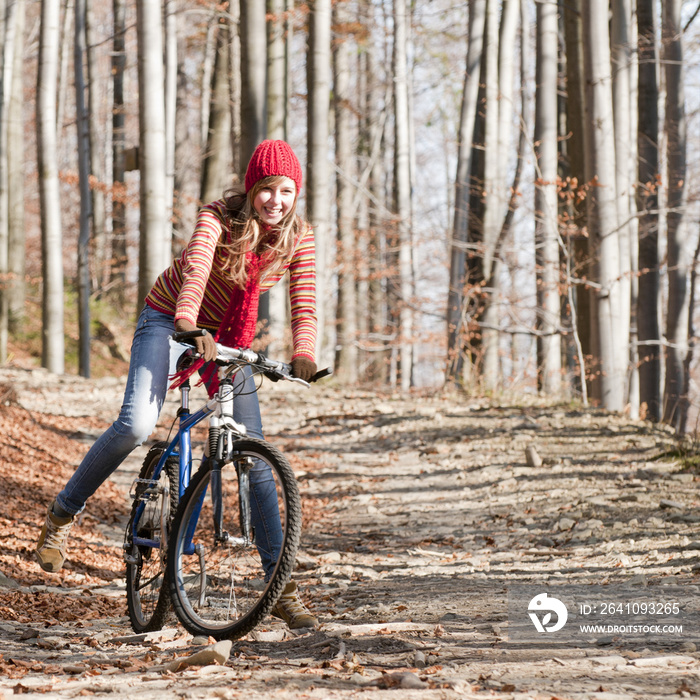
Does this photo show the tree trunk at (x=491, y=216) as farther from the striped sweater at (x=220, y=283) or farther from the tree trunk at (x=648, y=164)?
the striped sweater at (x=220, y=283)

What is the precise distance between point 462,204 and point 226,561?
1141cm

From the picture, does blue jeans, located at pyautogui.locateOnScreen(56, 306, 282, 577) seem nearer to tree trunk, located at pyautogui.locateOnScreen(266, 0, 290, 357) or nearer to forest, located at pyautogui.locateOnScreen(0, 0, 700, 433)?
forest, located at pyautogui.locateOnScreen(0, 0, 700, 433)

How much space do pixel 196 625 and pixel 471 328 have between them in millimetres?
10260

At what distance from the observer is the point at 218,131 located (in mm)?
18938

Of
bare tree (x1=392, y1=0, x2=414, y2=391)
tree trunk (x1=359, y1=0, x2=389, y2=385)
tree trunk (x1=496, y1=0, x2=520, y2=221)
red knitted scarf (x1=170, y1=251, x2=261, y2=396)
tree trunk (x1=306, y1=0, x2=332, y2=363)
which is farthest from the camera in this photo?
tree trunk (x1=359, y1=0, x2=389, y2=385)

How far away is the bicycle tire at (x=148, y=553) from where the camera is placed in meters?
4.05

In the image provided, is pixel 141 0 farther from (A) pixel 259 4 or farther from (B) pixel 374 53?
(B) pixel 374 53

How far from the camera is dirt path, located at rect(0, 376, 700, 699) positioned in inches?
115

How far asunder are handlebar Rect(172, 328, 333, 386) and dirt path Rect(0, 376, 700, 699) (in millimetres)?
1156

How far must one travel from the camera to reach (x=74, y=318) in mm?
21203

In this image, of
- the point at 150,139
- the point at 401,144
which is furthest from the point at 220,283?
the point at 401,144

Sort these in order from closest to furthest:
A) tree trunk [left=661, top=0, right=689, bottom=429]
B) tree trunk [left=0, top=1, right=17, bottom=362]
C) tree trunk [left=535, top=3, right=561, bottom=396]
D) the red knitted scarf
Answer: the red knitted scarf < tree trunk [left=661, top=0, right=689, bottom=429] < tree trunk [left=535, top=3, right=561, bottom=396] < tree trunk [left=0, top=1, right=17, bottom=362]

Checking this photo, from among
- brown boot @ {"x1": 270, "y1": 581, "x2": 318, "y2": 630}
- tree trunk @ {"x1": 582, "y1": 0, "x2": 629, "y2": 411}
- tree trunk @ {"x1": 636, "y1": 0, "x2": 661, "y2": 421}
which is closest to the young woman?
brown boot @ {"x1": 270, "y1": 581, "x2": 318, "y2": 630}

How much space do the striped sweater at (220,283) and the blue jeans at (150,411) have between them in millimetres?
148
